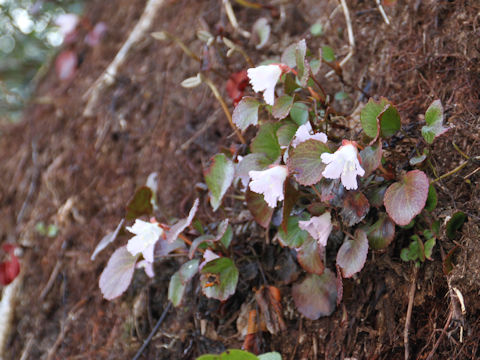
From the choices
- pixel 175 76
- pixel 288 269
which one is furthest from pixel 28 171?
pixel 288 269

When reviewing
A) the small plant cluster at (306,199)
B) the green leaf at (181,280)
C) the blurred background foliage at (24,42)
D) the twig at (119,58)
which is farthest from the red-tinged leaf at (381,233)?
the blurred background foliage at (24,42)

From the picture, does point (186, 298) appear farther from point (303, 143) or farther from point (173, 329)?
point (303, 143)

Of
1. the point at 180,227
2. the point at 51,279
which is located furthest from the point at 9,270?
the point at 180,227

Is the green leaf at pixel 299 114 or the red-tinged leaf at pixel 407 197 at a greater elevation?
the green leaf at pixel 299 114

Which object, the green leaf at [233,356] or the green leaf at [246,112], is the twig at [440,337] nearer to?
the green leaf at [233,356]

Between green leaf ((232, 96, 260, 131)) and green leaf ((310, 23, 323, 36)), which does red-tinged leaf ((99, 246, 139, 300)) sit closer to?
green leaf ((232, 96, 260, 131))

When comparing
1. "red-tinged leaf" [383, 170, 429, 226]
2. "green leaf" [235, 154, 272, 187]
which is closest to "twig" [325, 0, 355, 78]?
"green leaf" [235, 154, 272, 187]

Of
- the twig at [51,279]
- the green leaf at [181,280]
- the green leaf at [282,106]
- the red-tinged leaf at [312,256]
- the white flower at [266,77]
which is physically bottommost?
the twig at [51,279]
